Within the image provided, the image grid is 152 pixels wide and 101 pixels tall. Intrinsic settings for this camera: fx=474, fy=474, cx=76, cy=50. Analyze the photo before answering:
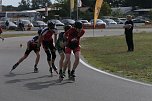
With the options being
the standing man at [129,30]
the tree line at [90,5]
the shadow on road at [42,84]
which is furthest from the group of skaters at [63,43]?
the tree line at [90,5]

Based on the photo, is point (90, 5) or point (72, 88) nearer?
point (72, 88)

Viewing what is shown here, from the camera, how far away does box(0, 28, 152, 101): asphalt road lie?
33.3 feet

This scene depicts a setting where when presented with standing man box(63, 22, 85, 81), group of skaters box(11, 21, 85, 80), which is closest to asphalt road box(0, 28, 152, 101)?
group of skaters box(11, 21, 85, 80)

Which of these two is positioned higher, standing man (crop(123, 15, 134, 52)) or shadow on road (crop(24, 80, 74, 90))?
standing man (crop(123, 15, 134, 52))

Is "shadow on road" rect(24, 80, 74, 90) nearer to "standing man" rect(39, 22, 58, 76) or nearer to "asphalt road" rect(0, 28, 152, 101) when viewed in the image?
"asphalt road" rect(0, 28, 152, 101)

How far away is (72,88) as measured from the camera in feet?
37.8

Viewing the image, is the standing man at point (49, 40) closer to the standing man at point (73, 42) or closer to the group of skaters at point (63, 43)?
the group of skaters at point (63, 43)

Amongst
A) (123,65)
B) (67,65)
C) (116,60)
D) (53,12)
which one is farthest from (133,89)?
(53,12)

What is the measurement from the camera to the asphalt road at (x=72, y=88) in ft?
33.3

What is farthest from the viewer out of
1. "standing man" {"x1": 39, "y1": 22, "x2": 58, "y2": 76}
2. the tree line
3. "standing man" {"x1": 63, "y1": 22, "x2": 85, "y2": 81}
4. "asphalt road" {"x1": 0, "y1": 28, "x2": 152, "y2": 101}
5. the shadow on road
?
the tree line

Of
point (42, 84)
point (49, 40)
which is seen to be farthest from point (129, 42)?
point (42, 84)

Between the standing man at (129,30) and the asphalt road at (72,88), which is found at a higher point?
the standing man at (129,30)

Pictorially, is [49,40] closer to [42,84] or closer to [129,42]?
[42,84]

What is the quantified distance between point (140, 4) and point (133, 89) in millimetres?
136584
